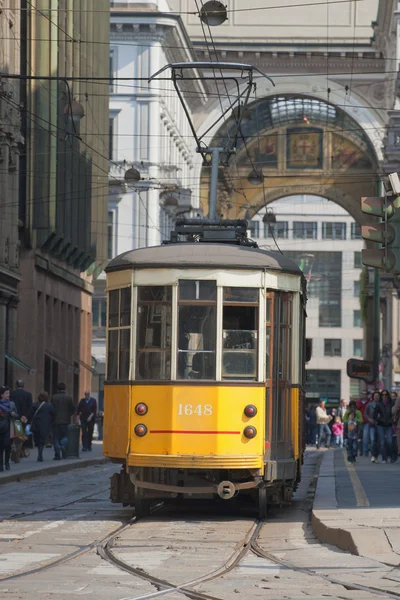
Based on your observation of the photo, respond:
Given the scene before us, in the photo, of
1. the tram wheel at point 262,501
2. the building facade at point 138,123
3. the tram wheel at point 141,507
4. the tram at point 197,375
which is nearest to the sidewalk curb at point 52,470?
the tram wheel at point 141,507

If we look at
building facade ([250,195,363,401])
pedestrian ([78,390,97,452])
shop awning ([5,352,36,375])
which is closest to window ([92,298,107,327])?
shop awning ([5,352,36,375])

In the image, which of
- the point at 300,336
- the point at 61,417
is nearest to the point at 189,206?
the point at 61,417

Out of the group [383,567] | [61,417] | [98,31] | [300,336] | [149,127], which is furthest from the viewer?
[149,127]

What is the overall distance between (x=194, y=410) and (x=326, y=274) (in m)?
99.8

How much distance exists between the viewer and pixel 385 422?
92.9 ft

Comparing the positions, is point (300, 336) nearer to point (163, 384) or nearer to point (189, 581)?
point (163, 384)

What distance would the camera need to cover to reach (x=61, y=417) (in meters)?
29.3

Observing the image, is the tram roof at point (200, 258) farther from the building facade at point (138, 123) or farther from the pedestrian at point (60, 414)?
the building facade at point (138, 123)

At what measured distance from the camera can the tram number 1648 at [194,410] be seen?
14.6m

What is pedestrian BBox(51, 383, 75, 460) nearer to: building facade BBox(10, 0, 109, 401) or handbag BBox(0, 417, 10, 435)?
handbag BBox(0, 417, 10, 435)

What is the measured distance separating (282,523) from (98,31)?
36.1 m

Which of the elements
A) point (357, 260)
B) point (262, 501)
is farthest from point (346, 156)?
point (262, 501)

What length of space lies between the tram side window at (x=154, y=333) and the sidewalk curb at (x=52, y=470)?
483 cm

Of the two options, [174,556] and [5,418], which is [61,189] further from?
[174,556]
